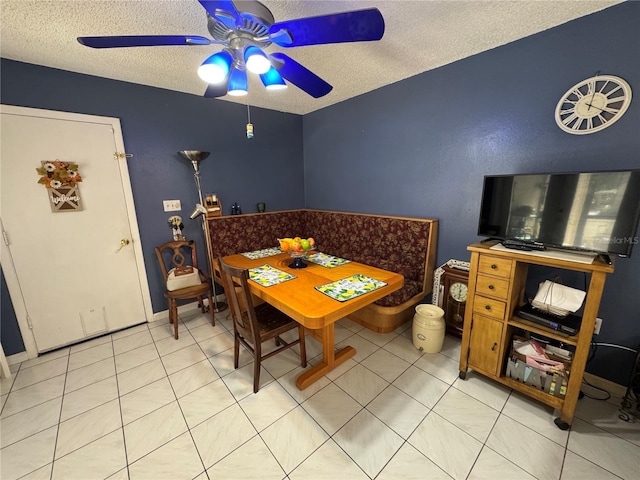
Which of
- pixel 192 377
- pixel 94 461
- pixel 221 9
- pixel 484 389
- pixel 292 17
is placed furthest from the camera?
pixel 192 377

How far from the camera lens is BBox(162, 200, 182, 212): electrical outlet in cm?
288

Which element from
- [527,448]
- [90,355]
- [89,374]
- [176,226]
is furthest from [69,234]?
[527,448]

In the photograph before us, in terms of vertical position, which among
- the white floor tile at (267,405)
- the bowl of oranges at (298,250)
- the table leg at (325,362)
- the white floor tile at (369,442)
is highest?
the bowl of oranges at (298,250)

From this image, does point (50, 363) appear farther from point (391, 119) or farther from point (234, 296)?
point (391, 119)

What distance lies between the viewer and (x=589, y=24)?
166cm

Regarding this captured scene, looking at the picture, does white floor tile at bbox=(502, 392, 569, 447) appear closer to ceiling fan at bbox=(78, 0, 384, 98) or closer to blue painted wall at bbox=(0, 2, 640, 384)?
blue painted wall at bbox=(0, 2, 640, 384)

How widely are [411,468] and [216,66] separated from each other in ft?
7.61

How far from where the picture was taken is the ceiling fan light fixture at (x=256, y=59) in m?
1.19

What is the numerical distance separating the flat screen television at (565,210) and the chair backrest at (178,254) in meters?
2.98

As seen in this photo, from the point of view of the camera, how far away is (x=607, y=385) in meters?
1.84

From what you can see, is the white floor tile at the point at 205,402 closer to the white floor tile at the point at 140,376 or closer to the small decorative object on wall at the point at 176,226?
the white floor tile at the point at 140,376

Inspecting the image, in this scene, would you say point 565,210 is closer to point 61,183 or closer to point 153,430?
point 153,430

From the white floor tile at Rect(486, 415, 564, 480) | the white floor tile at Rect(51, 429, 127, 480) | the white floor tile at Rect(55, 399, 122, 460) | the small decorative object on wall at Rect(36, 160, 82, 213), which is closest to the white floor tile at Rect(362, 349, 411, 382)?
the white floor tile at Rect(486, 415, 564, 480)

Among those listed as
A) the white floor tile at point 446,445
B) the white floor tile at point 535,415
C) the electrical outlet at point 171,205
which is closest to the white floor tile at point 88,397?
the electrical outlet at point 171,205
